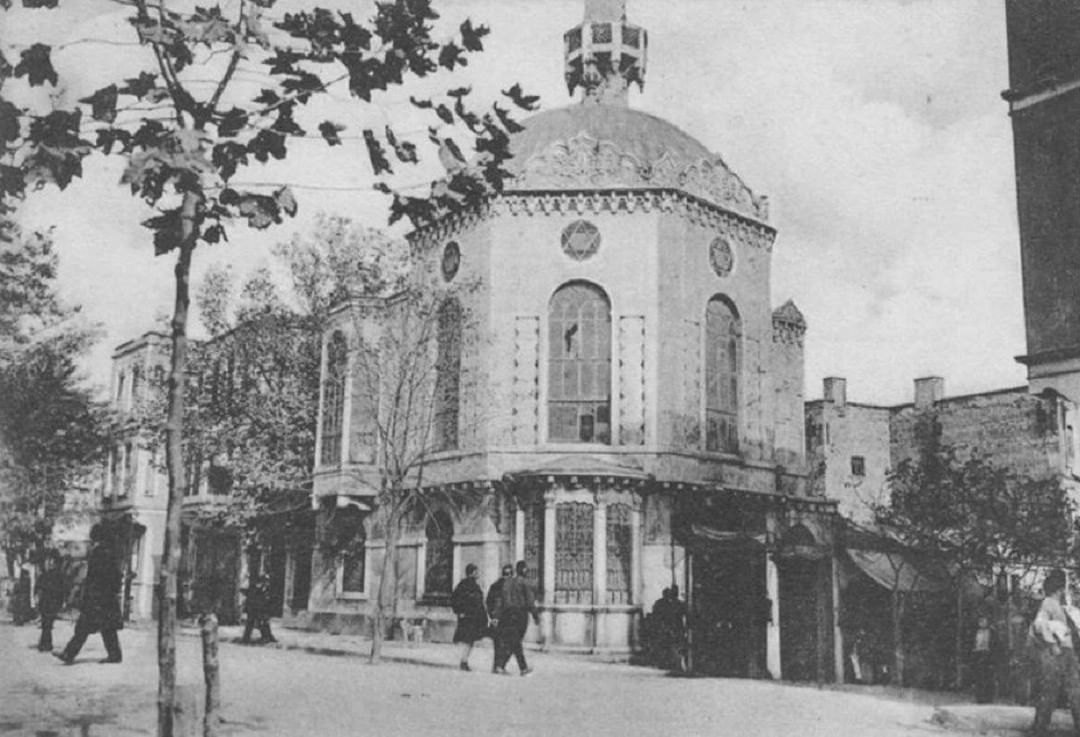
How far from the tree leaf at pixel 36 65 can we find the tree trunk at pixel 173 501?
3.28ft

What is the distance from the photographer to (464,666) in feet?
55.5

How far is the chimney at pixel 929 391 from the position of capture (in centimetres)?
4197

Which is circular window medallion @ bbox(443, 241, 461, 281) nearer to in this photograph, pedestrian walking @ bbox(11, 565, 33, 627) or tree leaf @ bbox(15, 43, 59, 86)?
pedestrian walking @ bbox(11, 565, 33, 627)

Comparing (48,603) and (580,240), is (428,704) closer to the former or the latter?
(48,603)

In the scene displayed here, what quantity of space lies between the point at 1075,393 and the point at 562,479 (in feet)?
34.8

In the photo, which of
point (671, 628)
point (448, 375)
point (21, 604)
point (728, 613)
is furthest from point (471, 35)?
point (21, 604)

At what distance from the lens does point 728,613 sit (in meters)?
20.3

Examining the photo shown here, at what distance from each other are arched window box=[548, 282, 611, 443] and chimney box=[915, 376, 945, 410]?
70.7 feet

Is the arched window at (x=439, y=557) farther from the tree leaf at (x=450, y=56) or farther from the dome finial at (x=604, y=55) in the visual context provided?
the tree leaf at (x=450, y=56)

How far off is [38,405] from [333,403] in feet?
32.2

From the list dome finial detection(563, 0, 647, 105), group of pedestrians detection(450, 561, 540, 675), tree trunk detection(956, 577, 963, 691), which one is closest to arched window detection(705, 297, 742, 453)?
dome finial detection(563, 0, 647, 105)

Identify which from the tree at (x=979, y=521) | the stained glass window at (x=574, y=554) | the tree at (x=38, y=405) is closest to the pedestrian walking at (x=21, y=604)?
the tree at (x=38, y=405)

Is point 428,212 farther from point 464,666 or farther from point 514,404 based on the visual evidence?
point 514,404

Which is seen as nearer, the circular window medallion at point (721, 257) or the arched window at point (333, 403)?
the circular window medallion at point (721, 257)
